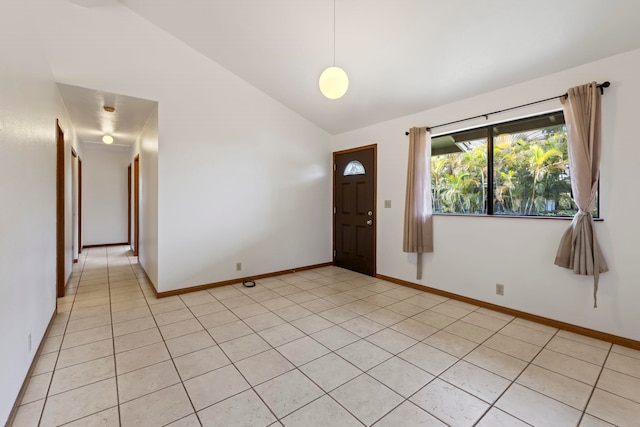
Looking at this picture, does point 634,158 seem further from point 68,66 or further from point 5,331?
point 68,66

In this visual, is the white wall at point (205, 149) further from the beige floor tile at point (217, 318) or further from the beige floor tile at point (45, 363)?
the beige floor tile at point (45, 363)

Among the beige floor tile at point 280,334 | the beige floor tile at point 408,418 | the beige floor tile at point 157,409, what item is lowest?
the beige floor tile at point 408,418

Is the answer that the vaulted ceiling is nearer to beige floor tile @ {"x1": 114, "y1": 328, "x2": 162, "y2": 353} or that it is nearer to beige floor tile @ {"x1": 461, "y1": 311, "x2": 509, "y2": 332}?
beige floor tile @ {"x1": 461, "y1": 311, "x2": 509, "y2": 332}

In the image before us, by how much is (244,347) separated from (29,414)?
134 cm

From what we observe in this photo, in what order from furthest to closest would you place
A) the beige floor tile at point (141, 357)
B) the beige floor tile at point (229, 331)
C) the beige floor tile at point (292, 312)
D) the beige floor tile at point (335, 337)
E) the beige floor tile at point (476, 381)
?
the beige floor tile at point (292, 312)
the beige floor tile at point (229, 331)
the beige floor tile at point (335, 337)
the beige floor tile at point (141, 357)
the beige floor tile at point (476, 381)

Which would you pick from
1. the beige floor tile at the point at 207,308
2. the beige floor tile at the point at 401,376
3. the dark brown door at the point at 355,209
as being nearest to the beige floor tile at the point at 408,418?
the beige floor tile at the point at 401,376

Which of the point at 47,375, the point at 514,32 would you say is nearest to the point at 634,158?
the point at 514,32

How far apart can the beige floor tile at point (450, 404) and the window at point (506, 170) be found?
85.7 inches

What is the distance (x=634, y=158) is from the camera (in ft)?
8.04

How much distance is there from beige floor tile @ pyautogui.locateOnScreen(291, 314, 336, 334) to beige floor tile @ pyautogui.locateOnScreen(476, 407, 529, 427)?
1.51m

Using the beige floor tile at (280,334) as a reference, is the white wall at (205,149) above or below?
above

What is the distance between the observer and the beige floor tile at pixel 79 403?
1668mm

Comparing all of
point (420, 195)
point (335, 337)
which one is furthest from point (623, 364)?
point (420, 195)

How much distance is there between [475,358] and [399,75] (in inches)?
120
